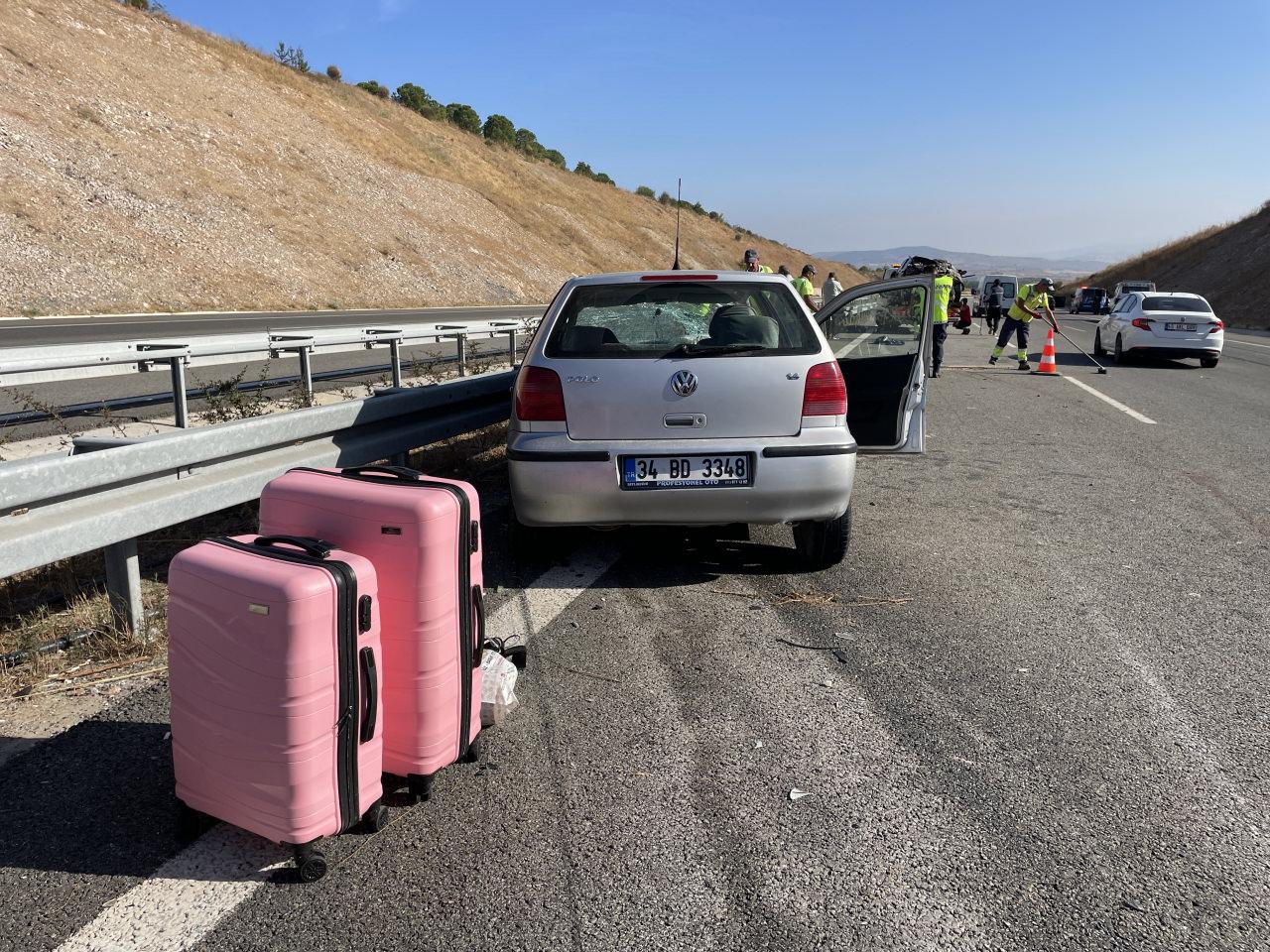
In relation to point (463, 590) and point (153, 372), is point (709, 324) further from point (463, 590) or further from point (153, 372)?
point (153, 372)

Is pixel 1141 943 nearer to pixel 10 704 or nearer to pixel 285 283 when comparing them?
pixel 10 704

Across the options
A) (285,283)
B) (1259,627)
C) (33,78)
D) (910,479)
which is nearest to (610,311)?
(910,479)

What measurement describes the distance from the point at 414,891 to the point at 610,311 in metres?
5.95

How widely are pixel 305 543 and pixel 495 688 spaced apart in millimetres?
981

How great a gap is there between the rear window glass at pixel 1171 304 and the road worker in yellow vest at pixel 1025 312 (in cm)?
240

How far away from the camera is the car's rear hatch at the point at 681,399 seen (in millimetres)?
5109

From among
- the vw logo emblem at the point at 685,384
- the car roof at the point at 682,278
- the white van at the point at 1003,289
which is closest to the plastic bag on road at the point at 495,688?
the vw logo emblem at the point at 685,384

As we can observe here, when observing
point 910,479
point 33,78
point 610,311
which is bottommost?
point 910,479

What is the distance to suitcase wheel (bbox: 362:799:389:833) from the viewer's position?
116 inches

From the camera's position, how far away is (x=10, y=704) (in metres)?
3.75

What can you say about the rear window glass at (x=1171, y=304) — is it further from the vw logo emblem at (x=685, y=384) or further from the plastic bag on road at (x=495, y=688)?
the plastic bag on road at (x=495, y=688)

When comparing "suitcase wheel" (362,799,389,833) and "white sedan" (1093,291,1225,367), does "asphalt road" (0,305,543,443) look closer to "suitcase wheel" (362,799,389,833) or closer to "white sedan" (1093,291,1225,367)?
"suitcase wheel" (362,799,389,833)

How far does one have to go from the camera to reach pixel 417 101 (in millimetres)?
69000

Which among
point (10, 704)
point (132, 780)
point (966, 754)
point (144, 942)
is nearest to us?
point (144, 942)
